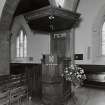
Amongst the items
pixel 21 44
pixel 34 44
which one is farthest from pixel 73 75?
pixel 21 44

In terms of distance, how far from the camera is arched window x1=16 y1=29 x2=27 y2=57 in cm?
1105

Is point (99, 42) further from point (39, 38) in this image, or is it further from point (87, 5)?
point (39, 38)

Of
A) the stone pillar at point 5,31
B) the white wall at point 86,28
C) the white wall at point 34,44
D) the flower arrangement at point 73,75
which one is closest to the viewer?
the flower arrangement at point 73,75

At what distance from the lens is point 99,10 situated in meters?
7.23

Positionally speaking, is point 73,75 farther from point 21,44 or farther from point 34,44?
point 21,44

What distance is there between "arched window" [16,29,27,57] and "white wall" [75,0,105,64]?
4328 millimetres

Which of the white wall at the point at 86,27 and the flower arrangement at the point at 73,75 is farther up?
the white wall at the point at 86,27

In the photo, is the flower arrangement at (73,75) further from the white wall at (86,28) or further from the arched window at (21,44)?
the arched window at (21,44)

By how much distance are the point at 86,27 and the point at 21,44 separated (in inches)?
202

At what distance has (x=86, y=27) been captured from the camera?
24.8ft

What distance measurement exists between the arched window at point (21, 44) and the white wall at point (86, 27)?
433 centimetres

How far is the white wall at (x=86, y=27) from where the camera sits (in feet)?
24.2

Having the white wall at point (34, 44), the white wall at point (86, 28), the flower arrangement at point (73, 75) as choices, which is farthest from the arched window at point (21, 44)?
the flower arrangement at point (73, 75)

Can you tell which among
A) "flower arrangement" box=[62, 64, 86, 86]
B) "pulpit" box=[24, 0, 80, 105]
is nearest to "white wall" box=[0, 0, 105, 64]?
"pulpit" box=[24, 0, 80, 105]
